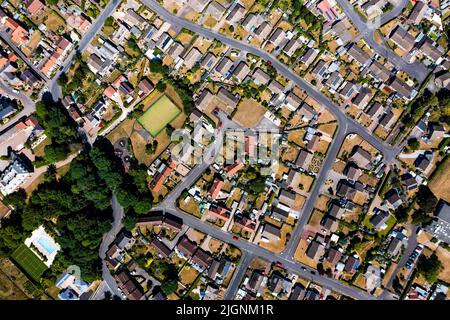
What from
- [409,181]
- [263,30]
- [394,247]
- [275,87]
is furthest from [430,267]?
[263,30]

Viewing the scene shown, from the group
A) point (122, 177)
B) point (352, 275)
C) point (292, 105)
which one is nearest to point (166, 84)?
point (122, 177)

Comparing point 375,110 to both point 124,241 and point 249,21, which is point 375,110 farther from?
point 124,241

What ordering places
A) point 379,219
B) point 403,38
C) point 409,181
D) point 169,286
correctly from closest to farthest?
point 169,286
point 379,219
point 409,181
point 403,38

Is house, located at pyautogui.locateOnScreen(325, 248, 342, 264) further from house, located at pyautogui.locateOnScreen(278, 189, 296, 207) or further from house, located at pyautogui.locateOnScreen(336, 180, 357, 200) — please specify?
house, located at pyautogui.locateOnScreen(278, 189, 296, 207)

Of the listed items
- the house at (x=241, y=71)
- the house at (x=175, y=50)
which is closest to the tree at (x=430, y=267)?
the house at (x=241, y=71)

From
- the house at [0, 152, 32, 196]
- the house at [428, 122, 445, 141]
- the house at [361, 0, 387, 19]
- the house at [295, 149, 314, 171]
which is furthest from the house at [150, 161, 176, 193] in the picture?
A: the house at [428, 122, 445, 141]
